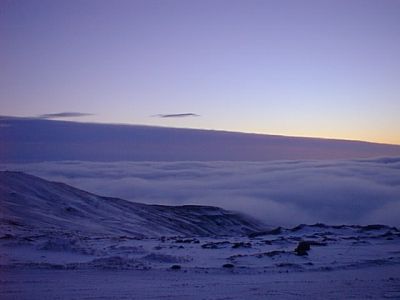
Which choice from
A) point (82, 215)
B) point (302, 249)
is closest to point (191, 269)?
point (302, 249)

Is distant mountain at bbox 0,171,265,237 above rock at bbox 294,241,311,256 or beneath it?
beneath

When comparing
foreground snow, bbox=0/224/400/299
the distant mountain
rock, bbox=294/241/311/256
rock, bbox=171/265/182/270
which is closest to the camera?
foreground snow, bbox=0/224/400/299

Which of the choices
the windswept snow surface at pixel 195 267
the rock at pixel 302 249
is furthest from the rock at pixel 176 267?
the rock at pixel 302 249

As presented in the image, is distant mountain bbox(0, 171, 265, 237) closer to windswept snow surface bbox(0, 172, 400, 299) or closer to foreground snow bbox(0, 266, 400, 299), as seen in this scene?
windswept snow surface bbox(0, 172, 400, 299)

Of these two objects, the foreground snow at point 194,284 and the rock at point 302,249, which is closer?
the foreground snow at point 194,284

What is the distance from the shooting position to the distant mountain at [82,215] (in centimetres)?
2783

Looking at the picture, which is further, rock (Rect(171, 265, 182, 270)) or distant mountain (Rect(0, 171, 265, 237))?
distant mountain (Rect(0, 171, 265, 237))

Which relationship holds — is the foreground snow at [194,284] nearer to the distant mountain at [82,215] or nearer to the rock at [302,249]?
the rock at [302,249]

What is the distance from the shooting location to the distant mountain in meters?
27.8

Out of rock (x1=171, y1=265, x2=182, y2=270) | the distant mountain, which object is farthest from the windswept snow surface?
the distant mountain

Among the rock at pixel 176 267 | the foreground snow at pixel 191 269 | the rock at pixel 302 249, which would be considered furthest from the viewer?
the rock at pixel 302 249

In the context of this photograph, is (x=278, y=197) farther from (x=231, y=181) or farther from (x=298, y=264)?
(x=298, y=264)

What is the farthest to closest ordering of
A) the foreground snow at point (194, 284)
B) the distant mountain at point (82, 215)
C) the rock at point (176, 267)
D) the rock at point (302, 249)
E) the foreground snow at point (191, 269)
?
the distant mountain at point (82, 215) < the rock at point (302, 249) < the rock at point (176, 267) < the foreground snow at point (191, 269) < the foreground snow at point (194, 284)

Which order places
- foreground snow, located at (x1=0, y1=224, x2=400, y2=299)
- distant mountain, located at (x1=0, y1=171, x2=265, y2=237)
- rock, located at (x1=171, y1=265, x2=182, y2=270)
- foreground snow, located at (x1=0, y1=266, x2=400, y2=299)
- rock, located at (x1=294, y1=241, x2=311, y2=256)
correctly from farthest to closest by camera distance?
1. distant mountain, located at (x1=0, y1=171, x2=265, y2=237)
2. rock, located at (x1=294, y1=241, x2=311, y2=256)
3. rock, located at (x1=171, y1=265, x2=182, y2=270)
4. foreground snow, located at (x1=0, y1=224, x2=400, y2=299)
5. foreground snow, located at (x1=0, y1=266, x2=400, y2=299)
